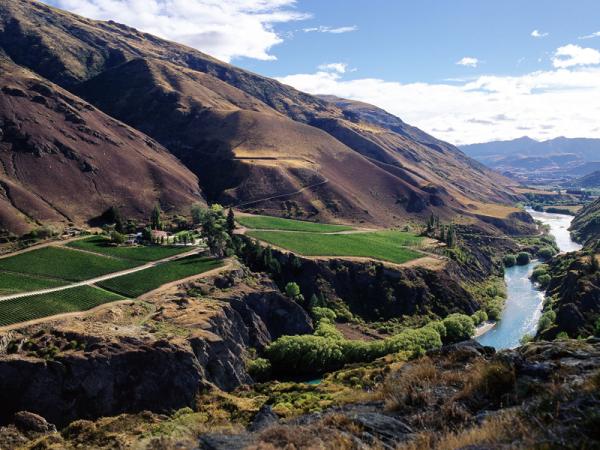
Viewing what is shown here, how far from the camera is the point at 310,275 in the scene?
10200cm

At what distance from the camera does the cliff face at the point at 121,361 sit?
50.9 metres

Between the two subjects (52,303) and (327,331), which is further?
(327,331)

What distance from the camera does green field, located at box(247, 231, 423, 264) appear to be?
111 meters

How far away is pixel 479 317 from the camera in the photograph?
10262cm

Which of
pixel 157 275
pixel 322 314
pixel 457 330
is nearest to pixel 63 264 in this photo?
pixel 157 275

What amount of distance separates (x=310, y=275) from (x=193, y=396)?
48.2 m

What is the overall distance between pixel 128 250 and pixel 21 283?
23.2m

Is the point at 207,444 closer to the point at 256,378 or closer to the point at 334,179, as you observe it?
the point at 256,378

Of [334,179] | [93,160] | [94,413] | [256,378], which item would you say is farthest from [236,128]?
[94,413]

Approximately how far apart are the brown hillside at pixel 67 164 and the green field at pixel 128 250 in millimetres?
14792

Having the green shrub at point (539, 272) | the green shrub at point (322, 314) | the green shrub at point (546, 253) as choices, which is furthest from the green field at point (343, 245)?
the green shrub at point (546, 253)

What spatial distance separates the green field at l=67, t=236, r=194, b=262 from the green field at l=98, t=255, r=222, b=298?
4.46 meters

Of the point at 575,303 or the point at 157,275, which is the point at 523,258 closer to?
the point at 575,303

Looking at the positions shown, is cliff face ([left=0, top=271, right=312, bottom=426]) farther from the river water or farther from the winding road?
the river water
